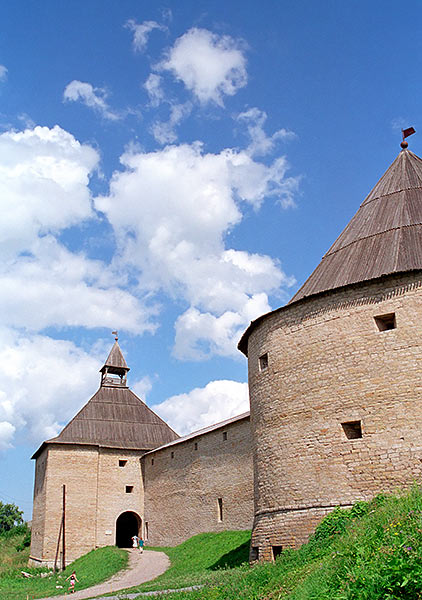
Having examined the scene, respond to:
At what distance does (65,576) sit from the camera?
73.9 feet

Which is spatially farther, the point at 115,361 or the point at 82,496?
the point at 115,361

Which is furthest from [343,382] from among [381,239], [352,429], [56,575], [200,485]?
[56,575]

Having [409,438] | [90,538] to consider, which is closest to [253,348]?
[409,438]

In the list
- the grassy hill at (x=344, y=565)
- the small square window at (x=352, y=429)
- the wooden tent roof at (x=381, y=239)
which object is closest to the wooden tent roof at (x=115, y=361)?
the grassy hill at (x=344, y=565)

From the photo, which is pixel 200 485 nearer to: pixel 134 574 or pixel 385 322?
pixel 134 574

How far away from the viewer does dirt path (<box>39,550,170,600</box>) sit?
663 inches

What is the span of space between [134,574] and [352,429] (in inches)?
443

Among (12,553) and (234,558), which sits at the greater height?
(234,558)

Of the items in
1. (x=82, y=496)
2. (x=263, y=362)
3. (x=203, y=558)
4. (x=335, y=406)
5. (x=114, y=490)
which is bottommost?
(x=203, y=558)

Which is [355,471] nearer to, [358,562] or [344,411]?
[344,411]

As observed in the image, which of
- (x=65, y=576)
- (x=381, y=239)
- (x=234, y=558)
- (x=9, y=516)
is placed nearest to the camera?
(x=381, y=239)

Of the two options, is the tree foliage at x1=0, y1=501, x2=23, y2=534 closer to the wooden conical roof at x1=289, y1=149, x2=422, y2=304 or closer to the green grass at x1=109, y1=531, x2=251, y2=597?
the green grass at x1=109, y1=531, x2=251, y2=597

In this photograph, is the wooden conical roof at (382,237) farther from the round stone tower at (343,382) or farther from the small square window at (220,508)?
the small square window at (220,508)

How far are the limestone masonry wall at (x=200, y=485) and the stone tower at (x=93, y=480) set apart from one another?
128 cm
